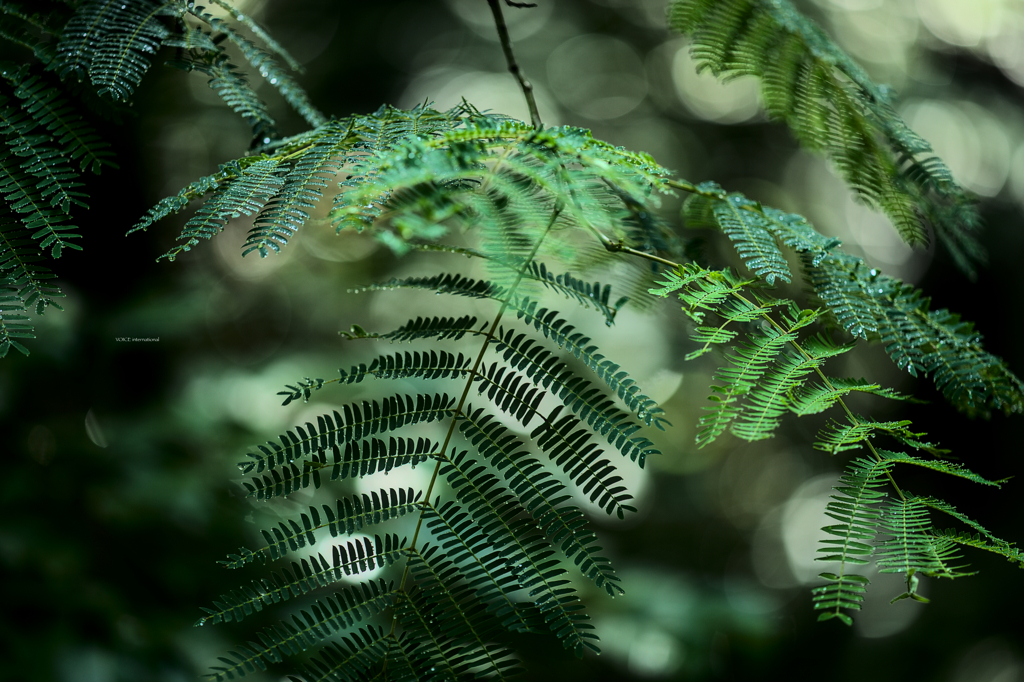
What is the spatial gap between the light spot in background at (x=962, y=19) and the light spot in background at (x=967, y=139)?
477 mm

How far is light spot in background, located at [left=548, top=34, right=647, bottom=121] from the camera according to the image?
14.9 feet

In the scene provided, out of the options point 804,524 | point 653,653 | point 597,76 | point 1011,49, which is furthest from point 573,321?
point 1011,49

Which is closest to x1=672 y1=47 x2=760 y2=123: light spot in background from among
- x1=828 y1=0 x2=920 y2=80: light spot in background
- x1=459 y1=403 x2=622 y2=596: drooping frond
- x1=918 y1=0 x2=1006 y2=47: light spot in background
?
x1=828 y1=0 x2=920 y2=80: light spot in background

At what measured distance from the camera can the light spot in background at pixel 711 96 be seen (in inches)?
175

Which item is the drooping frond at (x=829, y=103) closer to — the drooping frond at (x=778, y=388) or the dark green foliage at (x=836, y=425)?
the dark green foliage at (x=836, y=425)

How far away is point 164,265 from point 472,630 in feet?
8.63

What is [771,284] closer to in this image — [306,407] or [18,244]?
[18,244]

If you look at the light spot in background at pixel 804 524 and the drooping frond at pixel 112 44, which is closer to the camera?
the drooping frond at pixel 112 44

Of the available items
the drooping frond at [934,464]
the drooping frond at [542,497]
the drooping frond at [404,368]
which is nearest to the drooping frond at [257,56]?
the drooping frond at [404,368]

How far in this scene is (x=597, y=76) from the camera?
4.57 m

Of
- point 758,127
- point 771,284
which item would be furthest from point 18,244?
point 758,127

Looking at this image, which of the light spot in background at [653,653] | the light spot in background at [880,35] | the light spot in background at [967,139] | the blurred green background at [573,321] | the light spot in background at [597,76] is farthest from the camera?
the light spot in background at [597,76]

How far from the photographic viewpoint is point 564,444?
688mm

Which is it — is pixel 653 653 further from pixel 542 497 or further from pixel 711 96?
pixel 711 96
